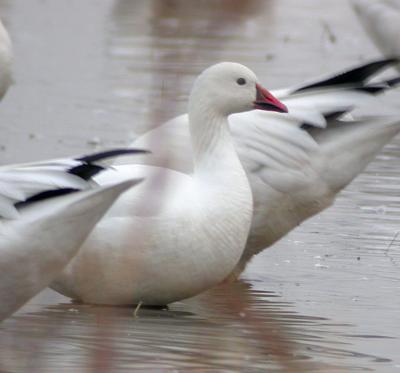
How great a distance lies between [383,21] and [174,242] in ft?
9.64

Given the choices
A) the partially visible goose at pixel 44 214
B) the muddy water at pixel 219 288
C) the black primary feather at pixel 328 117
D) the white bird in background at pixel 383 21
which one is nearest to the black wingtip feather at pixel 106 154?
the partially visible goose at pixel 44 214

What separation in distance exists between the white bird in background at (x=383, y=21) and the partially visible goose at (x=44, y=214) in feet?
11.8

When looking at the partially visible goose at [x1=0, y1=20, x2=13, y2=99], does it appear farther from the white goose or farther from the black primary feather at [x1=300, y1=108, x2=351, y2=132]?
the white goose

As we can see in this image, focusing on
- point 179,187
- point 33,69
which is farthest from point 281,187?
point 33,69

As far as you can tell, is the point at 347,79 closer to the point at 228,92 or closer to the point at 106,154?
the point at 228,92

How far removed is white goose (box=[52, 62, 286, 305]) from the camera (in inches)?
206

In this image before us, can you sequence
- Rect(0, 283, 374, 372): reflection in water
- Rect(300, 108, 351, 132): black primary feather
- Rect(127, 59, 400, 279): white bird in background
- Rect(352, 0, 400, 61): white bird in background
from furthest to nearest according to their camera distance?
Rect(352, 0, 400, 61): white bird in background, Rect(300, 108, 351, 132): black primary feather, Rect(127, 59, 400, 279): white bird in background, Rect(0, 283, 374, 372): reflection in water

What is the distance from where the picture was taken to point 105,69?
39.8 ft

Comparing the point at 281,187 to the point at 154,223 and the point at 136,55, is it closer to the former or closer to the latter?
the point at 154,223

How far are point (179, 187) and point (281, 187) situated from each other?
0.99m

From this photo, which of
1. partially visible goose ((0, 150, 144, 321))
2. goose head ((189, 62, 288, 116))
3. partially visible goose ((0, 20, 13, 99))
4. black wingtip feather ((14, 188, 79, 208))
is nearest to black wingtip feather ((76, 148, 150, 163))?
partially visible goose ((0, 150, 144, 321))

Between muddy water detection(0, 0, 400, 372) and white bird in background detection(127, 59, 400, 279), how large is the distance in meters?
0.26

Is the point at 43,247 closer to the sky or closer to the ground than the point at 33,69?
closer to the sky

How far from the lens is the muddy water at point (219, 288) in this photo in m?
2.81
